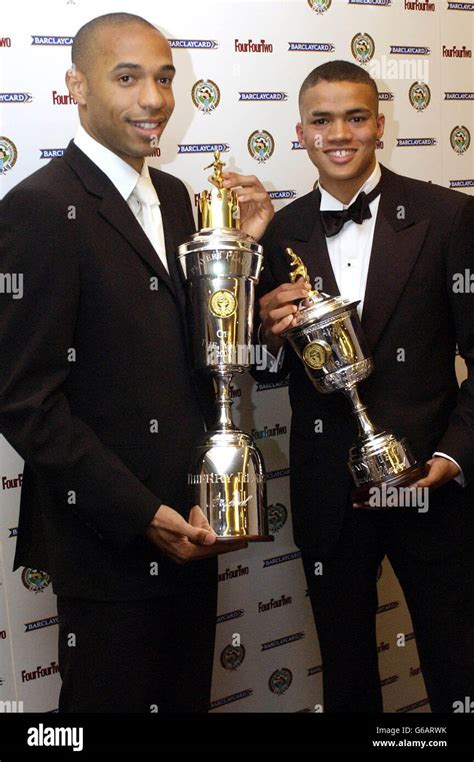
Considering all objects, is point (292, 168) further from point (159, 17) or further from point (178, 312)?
point (178, 312)

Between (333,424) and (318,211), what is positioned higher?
(318,211)

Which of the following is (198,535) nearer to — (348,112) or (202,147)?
(348,112)

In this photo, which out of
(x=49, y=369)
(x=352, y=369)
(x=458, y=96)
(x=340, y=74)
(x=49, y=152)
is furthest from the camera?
(x=458, y=96)

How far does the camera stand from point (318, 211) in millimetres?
2344

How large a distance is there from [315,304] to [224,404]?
304mm

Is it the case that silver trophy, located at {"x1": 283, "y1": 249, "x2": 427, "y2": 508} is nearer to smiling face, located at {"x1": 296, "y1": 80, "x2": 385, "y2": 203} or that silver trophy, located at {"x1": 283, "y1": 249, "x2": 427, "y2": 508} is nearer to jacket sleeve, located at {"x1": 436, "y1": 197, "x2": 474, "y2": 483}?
jacket sleeve, located at {"x1": 436, "y1": 197, "x2": 474, "y2": 483}

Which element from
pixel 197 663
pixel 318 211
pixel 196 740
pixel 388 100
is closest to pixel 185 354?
pixel 318 211

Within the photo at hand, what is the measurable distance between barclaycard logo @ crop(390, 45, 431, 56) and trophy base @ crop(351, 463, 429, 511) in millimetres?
1529

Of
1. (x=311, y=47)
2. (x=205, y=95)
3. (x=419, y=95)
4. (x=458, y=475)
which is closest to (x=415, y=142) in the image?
(x=419, y=95)

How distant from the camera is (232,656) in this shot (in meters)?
2.87

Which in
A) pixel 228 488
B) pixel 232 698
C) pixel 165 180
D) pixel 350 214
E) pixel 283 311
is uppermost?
pixel 165 180

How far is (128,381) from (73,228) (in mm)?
332

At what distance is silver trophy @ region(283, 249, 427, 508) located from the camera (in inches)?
80.8

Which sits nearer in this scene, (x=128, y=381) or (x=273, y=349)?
(x=128, y=381)
